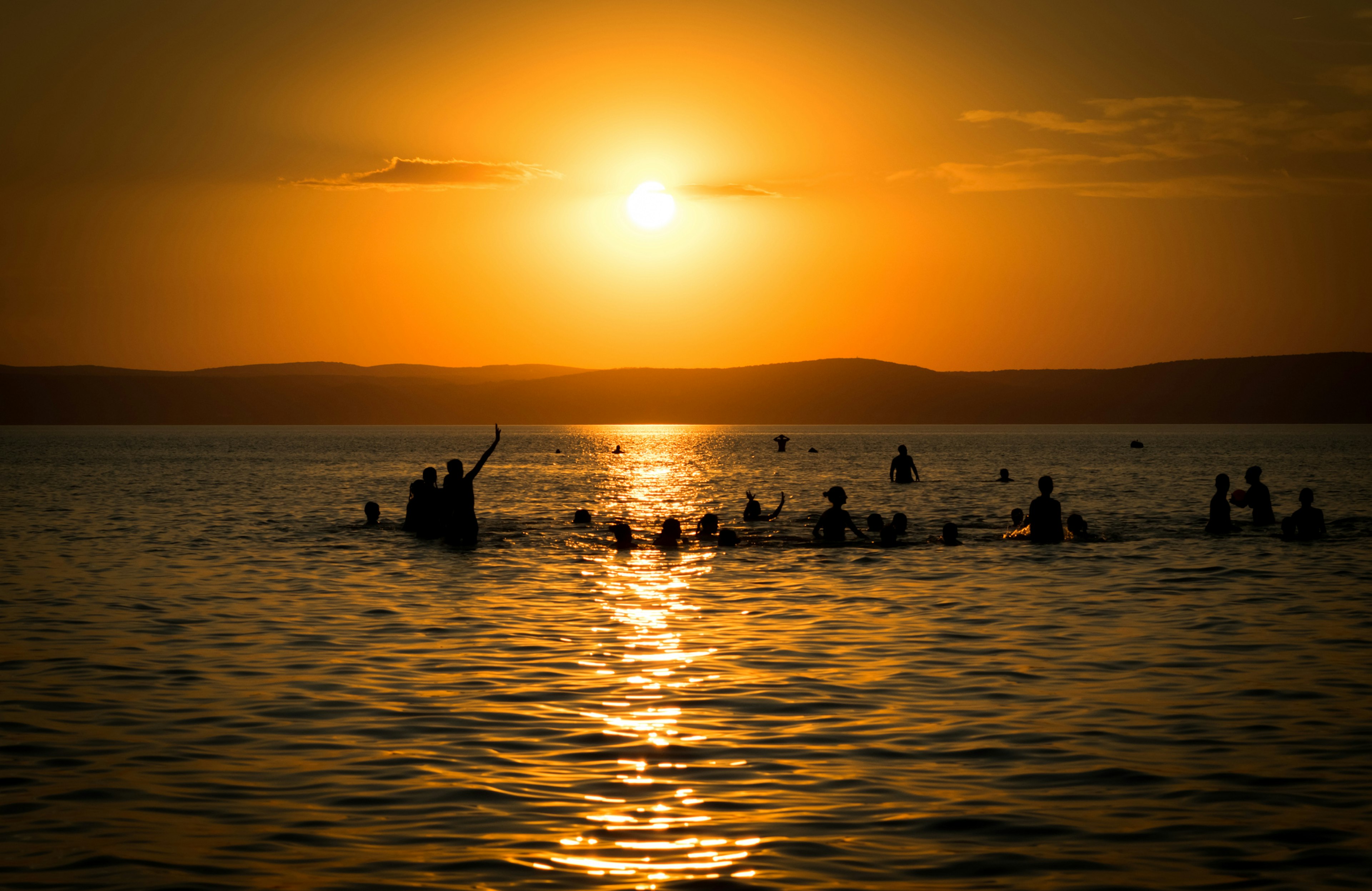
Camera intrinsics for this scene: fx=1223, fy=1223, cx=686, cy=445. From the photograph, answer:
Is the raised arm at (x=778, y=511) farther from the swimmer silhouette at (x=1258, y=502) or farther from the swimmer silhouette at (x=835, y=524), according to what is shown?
the swimmer silhouette at (x=1258, y=502)

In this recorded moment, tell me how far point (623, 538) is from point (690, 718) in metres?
19.7

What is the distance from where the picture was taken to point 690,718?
40.3ft

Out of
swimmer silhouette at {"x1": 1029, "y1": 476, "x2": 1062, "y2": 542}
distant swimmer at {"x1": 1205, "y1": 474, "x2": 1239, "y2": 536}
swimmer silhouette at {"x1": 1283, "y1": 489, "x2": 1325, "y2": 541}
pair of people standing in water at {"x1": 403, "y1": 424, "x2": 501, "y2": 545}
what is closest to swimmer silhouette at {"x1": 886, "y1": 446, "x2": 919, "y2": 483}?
distant swimmer at {"x1": 1205, "y1": 474, "x2": 1239, "y2": 536}

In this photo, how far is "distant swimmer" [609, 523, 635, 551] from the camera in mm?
31781

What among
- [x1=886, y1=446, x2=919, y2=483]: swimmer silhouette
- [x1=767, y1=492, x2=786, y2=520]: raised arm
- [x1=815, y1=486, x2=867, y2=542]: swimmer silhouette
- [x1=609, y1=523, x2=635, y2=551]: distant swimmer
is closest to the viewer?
[x1=815, y1=486, x2=867, y2=542]: swimmer silhouette

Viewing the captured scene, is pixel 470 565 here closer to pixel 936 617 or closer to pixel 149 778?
pixel 936 617

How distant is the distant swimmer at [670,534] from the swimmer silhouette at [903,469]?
21032mm

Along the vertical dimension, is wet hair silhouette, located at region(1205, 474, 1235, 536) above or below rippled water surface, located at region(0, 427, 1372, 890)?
above

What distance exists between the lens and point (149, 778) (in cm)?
1009

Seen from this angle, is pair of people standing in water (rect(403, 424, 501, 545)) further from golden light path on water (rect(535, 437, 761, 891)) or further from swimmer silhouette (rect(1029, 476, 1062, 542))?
swimmer silhouette (rect(1029, 476, 1062, 542))

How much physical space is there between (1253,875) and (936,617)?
1150 cm

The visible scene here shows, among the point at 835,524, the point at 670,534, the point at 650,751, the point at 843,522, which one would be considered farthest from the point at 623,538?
the point at 650,751

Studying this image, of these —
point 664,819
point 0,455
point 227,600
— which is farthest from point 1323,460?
point 0,455

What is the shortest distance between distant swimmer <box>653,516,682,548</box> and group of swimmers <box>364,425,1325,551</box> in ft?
0.07
